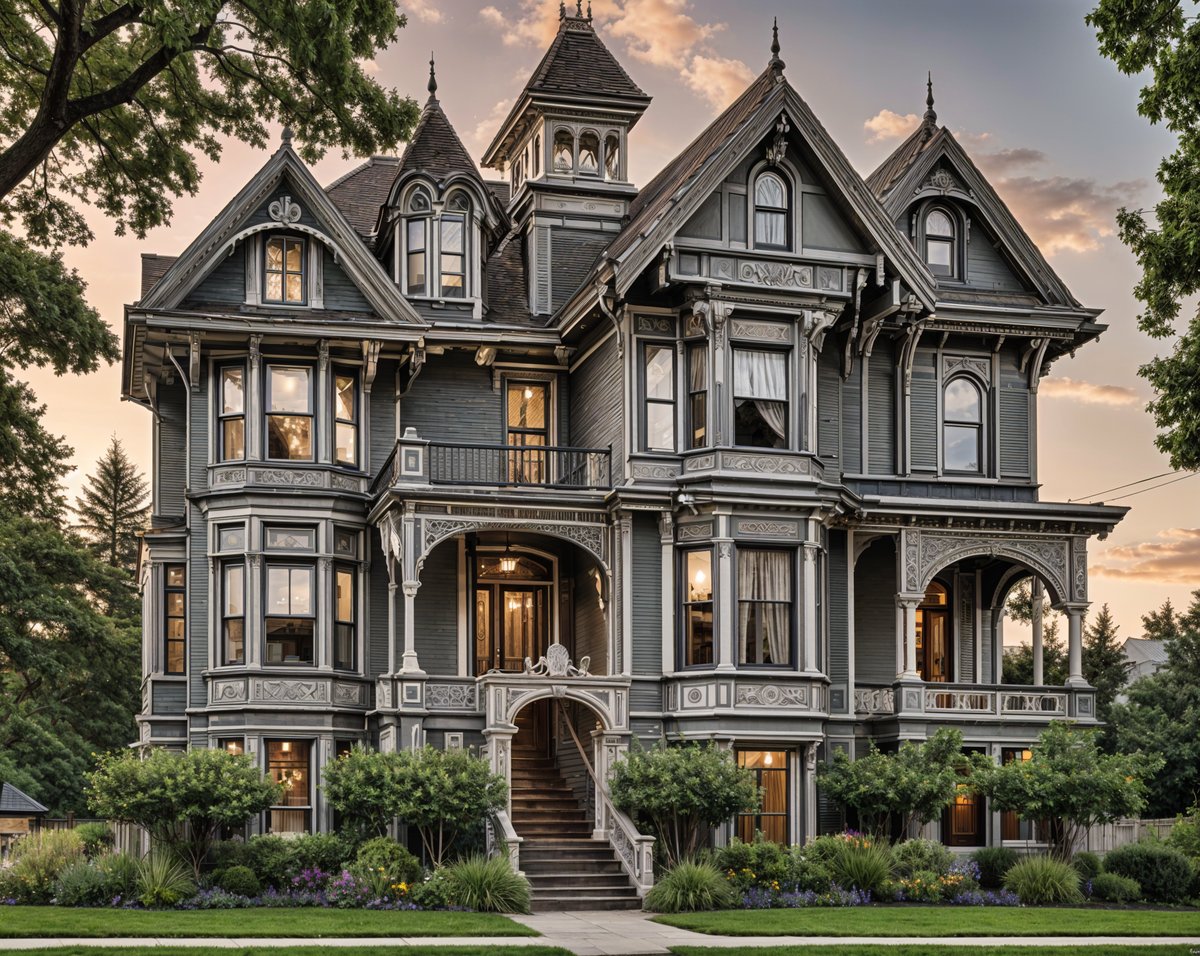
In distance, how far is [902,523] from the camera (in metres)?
33.2

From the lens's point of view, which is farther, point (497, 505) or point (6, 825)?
point (6, 825)

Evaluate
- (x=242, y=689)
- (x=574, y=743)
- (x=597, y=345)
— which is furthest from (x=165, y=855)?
(x=597, y=345)

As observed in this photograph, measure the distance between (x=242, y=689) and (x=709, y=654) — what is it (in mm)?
8964

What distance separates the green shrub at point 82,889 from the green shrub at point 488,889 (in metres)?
5.42

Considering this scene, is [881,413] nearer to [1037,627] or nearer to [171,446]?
[1037,627]

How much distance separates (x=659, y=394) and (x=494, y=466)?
12.7 ft

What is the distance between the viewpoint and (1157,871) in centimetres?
2995

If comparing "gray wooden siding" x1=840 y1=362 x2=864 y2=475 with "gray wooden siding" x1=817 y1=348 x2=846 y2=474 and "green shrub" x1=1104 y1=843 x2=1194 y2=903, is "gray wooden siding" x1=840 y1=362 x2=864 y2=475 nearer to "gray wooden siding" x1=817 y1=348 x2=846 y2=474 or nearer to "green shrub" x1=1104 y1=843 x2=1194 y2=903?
"gray wooden siding" x1=817 y1=348 x2=846 y2=474

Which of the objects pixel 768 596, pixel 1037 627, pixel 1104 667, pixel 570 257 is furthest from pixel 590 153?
pixel 1104 667

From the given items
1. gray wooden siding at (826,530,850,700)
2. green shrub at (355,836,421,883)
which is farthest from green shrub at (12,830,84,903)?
gray wooden siding at (826,530,850,700)

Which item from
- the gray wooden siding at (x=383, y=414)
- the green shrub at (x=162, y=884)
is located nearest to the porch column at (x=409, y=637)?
the gray wooden siding at (x=383, y=414)

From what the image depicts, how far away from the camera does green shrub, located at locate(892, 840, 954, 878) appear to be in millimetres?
28750

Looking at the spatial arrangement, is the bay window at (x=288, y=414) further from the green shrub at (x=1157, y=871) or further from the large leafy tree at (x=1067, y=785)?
the green shrub at (x=1157, y=871)

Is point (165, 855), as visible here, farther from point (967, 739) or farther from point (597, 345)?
point (967, 739)
